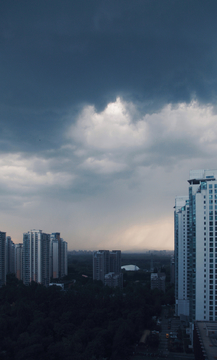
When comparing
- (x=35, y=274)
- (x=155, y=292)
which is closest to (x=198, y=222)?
(x=155, y=292)

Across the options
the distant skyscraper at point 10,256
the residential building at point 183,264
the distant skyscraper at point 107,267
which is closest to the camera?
the residential building at point 183,264

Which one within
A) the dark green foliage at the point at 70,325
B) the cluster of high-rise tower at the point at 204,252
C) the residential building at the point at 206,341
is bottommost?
the dark green foliage at the point at 70,325

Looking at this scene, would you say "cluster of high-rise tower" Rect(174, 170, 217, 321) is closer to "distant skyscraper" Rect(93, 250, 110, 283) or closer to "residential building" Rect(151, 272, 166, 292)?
"residential building" Rect(151, 272, 166, 292)

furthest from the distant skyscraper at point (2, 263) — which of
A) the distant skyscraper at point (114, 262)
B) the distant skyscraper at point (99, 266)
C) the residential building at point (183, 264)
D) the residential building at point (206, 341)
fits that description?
the residential building at point (206, 341)

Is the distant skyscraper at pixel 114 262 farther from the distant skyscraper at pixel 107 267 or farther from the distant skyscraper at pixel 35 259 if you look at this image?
the distant skyscraper at pixel 35 259


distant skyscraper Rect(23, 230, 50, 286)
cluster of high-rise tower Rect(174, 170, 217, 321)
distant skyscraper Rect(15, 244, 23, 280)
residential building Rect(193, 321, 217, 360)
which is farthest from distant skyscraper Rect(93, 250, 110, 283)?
residential building Rect(193, 321, 217, 360)

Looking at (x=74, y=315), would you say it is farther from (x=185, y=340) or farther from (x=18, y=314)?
(x=185, y=340)

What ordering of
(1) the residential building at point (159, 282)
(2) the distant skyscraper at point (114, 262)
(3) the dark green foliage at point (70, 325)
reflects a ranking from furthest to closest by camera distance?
(2) the distant skyscraper at point (114, 262)
(1) the residential building at point (159, 282)
(3) the dark green foliage at point (70, 325)

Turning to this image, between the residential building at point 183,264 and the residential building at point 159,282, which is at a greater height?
the residential building at point 183,264

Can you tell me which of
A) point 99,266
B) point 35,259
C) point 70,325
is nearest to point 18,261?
point 35,259
